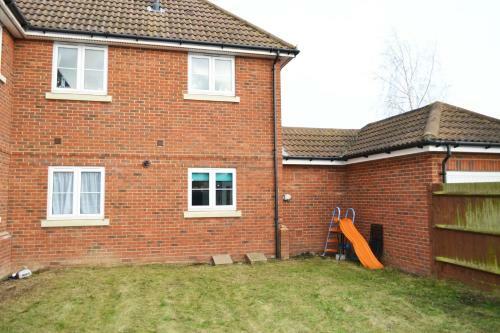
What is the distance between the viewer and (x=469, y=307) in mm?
6012

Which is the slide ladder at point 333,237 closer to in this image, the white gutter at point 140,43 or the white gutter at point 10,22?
the white gutter at point 140,43

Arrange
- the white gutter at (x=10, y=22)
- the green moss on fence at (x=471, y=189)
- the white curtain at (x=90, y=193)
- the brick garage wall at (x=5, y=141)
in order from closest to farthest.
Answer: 1. the green moss on fence at (x=471, y=189)
2. the white gutter at (x=10, y=22)
3. the brick garage wall at (x=5, y=141)
4. the white curtain at (x=90, y=193)

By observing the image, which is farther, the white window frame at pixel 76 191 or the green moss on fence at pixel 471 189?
the white window frame at pixel 76 191

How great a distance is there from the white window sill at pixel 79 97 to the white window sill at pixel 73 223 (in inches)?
112

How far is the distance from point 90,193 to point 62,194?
60 cm

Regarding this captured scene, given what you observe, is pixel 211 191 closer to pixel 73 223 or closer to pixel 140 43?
pixel 73 223

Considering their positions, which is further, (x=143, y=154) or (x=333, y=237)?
(x=333, y=237)

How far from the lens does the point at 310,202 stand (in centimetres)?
1098

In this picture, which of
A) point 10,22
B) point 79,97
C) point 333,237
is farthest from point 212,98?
point 333,237

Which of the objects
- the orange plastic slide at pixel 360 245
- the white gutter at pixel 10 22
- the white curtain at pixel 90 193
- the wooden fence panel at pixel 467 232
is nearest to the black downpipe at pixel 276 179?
the orange plastic slide at pixel 360 245

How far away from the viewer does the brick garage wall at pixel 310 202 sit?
1078 centimetres

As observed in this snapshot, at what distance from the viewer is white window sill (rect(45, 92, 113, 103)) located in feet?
28.8

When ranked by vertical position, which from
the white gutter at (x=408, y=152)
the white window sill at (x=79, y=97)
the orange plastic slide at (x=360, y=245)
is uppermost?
the white window sill at (x=79, y=97)

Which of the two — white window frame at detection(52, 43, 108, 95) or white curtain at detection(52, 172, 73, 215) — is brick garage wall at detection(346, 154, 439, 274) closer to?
white window frame at detection(52, 43, 108, 95)
